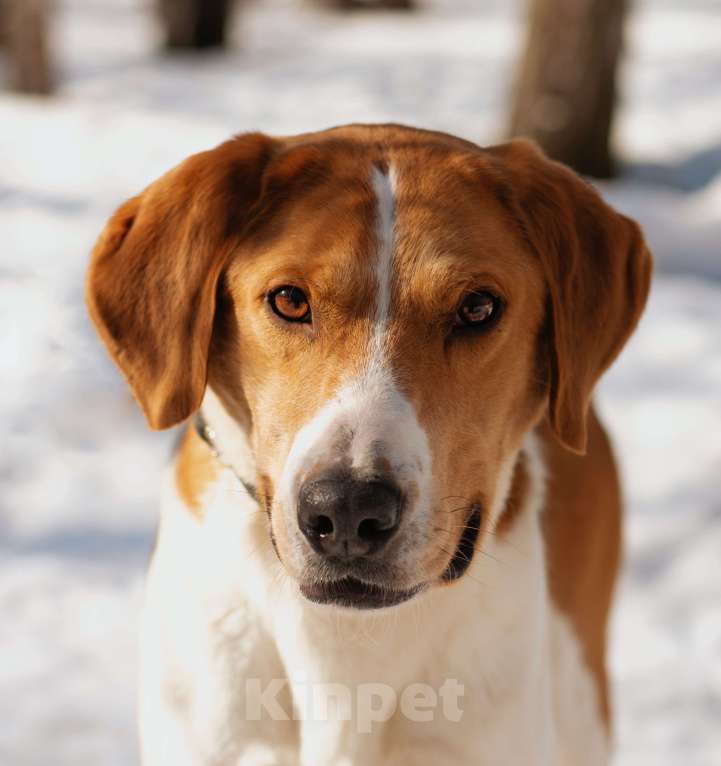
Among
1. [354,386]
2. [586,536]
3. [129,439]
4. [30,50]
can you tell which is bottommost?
[30,50]

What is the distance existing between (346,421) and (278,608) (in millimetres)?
590

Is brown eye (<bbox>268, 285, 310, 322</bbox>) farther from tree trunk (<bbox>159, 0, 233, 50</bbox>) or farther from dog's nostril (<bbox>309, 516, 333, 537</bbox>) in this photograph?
tree trunk (<bbox>159, 0, 233, 50</bbox>)

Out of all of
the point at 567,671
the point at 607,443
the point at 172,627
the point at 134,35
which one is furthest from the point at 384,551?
→ the point at 134,35

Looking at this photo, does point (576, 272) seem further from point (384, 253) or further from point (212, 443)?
point (212, 443)

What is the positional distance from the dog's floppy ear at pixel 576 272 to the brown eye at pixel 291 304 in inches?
20.4

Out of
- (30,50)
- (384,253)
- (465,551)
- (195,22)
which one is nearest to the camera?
(384,253)

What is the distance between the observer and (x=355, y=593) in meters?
2.25

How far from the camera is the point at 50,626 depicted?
4035 millimetres

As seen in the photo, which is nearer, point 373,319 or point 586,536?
point 373,319

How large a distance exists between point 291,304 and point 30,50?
26.0 ft

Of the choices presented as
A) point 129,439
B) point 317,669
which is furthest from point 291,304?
point 129,439

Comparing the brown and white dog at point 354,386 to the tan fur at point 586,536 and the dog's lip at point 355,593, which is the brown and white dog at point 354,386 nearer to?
the dog's lip at point 355,593

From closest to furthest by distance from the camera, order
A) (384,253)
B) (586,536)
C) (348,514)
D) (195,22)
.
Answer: (348,514)
(384,253)
(586,536)
(195,22)

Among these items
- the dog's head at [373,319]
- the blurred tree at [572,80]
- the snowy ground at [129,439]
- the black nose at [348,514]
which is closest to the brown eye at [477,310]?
the dog's head at [373,319]
